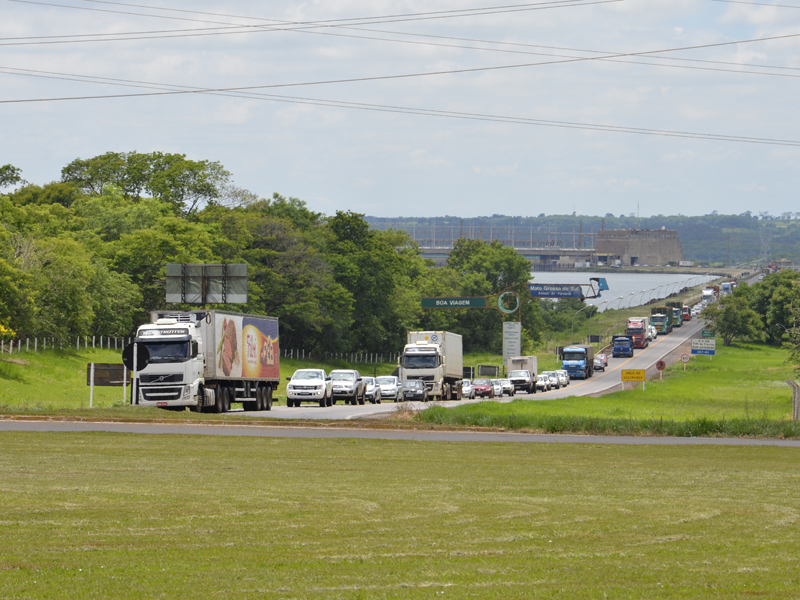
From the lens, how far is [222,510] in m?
12.8

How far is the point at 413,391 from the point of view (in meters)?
57.9

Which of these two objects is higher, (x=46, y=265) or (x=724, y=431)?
(x=46, y=265)

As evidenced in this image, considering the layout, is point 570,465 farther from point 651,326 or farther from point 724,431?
point 651,326

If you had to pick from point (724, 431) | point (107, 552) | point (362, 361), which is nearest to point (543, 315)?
point (362, 361)

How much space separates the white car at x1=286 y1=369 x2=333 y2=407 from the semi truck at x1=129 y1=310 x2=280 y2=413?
544cm

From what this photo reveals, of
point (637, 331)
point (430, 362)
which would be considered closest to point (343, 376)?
point (430, 362)

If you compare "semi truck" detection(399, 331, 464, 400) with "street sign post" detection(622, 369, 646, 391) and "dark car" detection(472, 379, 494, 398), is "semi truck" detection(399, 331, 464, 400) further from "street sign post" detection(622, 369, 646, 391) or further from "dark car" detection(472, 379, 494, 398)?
"street sign post" detection(622, 369, 646, 391)

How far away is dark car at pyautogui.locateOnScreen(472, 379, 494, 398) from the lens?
237 feet

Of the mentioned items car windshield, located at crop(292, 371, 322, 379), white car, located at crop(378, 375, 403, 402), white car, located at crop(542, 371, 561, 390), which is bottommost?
white car, located at crop(542, 371, 561, 390)

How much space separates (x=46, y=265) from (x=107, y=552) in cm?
6282

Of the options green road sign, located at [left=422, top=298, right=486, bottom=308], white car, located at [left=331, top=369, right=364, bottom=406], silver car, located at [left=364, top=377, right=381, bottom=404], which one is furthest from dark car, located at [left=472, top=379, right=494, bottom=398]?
green road sign, located at [left=422, top=298, right=486, bottom=308]

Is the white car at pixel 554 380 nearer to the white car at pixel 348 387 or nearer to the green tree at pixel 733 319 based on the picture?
the white car at pixel 348 387

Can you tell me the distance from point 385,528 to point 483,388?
6138cm

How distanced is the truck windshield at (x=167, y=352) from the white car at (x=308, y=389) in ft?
42.5
